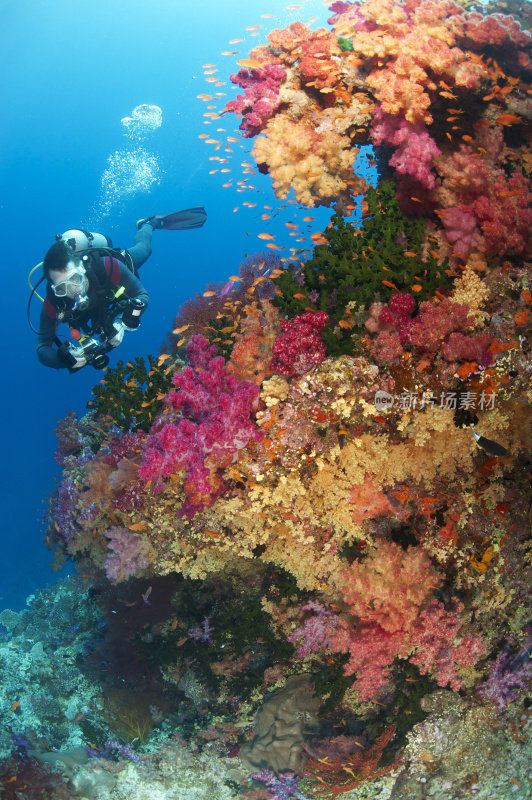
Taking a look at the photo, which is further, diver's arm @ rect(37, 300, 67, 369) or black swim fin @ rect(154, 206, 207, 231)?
black swim fin @ rect(154, 206, 207, 231)

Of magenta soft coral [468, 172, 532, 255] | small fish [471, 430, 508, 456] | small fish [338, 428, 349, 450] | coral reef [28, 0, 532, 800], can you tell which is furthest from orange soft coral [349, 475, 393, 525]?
magenta soft coral [468, 172, 532, 255]

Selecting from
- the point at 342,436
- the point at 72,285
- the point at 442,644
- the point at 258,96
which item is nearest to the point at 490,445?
the point at 342,436

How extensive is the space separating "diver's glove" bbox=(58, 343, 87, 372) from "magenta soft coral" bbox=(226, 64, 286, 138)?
190 inches

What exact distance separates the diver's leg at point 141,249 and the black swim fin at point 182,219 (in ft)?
2.86

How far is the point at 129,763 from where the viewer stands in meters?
6.58

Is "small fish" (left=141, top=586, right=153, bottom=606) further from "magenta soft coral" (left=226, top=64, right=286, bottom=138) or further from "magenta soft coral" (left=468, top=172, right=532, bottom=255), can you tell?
"magenta soft coral" (left=226, top=64, right=286, bottom=138)

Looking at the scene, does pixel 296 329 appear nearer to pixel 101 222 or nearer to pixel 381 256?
pixel 381 256

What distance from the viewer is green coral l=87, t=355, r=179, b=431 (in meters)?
6.18

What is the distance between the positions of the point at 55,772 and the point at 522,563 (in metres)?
7.56

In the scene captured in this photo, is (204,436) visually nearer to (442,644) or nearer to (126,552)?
(126,552)

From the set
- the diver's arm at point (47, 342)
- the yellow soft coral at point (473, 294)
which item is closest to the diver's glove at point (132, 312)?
the diver's arm at point (47, 342)

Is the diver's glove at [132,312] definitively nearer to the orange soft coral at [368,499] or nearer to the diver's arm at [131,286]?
the diver's arm at [131,286]

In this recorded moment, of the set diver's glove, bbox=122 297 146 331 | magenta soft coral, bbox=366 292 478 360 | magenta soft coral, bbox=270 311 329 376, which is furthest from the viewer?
diver's glove, bbox=122 297 146 331

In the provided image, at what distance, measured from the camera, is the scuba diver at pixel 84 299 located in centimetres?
750
